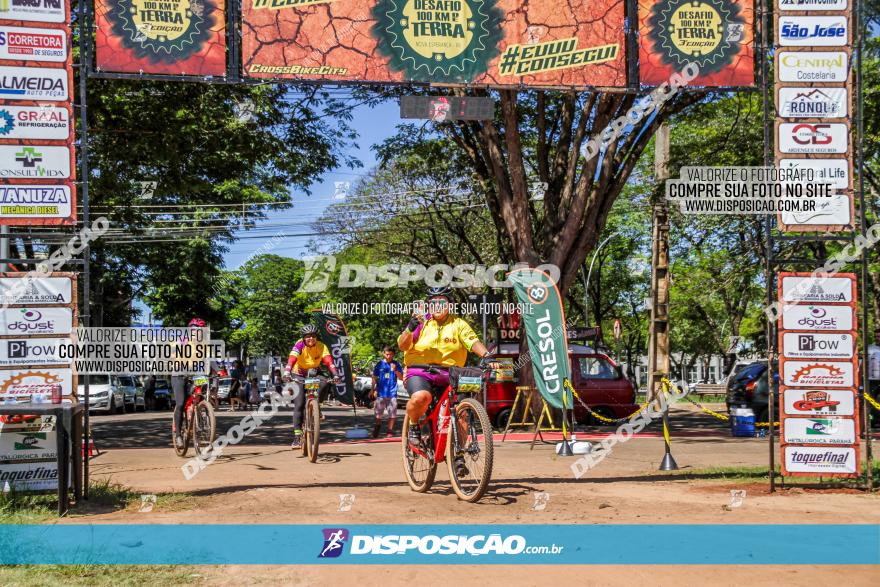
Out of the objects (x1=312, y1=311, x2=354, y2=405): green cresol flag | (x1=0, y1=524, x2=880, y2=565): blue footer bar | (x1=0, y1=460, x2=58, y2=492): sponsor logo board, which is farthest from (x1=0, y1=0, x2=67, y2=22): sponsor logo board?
(x1=312, y1=311, x2=354, y2=405): green cresol flag

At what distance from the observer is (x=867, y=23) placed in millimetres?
15625

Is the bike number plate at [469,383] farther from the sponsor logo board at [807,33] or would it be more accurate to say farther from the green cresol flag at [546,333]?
the green cresol flag at [546,333]

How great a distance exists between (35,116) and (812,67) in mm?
7965

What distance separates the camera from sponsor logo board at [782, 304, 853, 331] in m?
9.27

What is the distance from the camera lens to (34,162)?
8.67 m

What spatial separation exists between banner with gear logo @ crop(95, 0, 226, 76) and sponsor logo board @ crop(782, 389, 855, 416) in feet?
26.2

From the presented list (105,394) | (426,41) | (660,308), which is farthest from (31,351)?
(105,394)

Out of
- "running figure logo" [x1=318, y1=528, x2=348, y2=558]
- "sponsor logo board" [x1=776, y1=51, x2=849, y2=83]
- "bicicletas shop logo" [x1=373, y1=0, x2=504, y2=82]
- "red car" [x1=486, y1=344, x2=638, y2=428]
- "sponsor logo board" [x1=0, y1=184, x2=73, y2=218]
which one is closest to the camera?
"running figure logo" [x1=318, y1=528, x2=348, y2=558]

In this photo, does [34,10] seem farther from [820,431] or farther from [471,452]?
[820,431]

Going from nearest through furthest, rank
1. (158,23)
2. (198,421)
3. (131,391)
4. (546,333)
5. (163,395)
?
(158,23)
(198,421)
(546,333)
(131,391)
(163,395)

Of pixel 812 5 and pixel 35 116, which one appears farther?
pixel 812 5

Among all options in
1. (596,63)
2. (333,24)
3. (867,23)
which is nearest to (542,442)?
(596,63)

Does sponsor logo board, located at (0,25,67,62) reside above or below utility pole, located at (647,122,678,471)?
above

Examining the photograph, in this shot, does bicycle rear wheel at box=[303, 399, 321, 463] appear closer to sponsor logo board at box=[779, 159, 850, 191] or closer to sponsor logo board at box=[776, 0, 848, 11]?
sponsor logo board at box=[779, 159, 850, 191]
